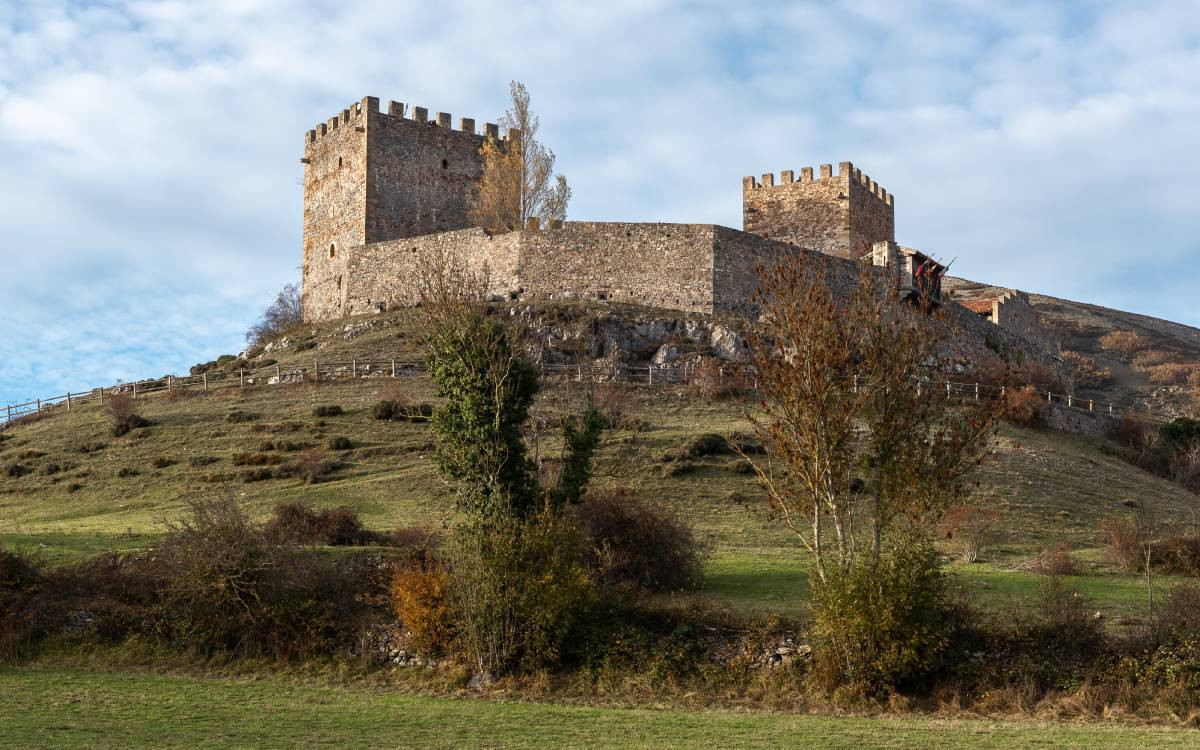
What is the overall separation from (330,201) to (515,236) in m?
13.0

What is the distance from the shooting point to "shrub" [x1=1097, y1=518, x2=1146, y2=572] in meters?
27.1

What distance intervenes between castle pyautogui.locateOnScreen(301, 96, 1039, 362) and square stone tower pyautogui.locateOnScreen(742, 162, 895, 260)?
65 mm

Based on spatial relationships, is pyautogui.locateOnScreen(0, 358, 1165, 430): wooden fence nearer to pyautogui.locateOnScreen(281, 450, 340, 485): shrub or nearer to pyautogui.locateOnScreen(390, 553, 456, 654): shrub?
pyautogui.locateOnScreen(281, 450, 340, 485): shrub

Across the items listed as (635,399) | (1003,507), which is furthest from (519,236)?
(1003,507)

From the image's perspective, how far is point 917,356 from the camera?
2198 cm

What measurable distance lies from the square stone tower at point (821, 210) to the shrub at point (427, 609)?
40.4m

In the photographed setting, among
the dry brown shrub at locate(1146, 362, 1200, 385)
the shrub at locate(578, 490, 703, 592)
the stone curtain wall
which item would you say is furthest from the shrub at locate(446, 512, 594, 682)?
the dry brown shrub at locate(1146, 362, 1200, 385)

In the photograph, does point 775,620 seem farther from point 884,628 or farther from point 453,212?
point 453,212

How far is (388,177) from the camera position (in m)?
59.1

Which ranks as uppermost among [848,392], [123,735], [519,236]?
[519,236]

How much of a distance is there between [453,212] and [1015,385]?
29096mm

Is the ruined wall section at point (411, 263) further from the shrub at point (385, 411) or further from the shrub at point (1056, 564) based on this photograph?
the shrub at point (1056, 564)

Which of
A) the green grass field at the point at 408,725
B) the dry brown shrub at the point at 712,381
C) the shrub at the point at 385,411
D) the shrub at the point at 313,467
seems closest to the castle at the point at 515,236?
the dry brown shrub at the point at 712,381

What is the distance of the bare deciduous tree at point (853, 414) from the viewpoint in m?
21.4
